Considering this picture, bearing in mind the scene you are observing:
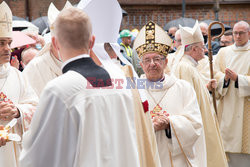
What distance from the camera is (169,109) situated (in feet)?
15.8

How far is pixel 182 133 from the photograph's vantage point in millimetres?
4535

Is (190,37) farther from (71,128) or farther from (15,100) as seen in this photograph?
(71,128)

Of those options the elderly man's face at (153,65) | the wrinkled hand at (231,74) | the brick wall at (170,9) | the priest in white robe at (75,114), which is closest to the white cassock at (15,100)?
the elderly man's face at (153,65)

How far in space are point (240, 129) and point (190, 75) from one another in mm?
2090

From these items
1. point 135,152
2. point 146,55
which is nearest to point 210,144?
point 146,55

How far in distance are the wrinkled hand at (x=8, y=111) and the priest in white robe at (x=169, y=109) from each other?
1.44 meters

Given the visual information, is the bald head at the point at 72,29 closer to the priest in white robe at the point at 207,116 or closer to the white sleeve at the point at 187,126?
the white sleeve at the point at 187,126

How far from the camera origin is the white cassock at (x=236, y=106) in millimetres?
7297

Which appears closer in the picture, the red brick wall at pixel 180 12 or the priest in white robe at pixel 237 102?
the priest in white robe at pixel 237 102

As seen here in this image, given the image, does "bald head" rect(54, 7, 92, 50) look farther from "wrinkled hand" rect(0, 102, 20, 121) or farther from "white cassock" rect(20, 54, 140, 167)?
"wrinkled hand" rect(0, 102, 20, 121)

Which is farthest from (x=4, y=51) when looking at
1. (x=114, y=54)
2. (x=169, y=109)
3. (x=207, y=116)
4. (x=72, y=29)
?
(x=207, y=116)

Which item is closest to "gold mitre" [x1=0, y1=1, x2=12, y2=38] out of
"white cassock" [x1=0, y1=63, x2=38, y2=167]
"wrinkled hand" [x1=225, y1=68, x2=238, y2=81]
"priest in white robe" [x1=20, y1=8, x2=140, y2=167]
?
"white cassock" [x1=0, y1=63, x2=38, y2=167]

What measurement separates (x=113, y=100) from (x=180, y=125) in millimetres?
2111

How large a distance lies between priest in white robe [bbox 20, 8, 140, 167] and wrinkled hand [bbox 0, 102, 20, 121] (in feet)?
5.78
